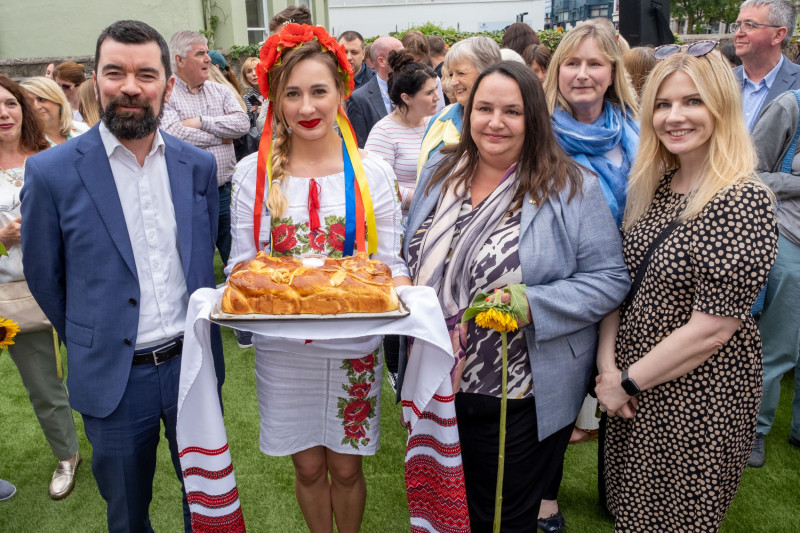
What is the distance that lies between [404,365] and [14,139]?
2.48m

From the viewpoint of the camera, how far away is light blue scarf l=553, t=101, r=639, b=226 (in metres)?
2.79

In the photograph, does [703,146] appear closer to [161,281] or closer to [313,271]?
[313,271]

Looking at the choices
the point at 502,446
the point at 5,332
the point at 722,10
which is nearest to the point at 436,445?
the point at 502,446

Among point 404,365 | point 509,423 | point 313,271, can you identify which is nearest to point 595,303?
point 509,423

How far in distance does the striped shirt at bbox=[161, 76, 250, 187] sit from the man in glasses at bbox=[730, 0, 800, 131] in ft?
13.6

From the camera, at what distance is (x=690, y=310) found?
213cm

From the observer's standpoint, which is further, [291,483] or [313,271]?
[291,483]

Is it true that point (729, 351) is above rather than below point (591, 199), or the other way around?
below

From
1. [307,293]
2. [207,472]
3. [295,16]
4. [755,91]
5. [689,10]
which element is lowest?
[207,472]

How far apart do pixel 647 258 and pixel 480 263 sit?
2.00 feet

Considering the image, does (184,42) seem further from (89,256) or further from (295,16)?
(89,256)

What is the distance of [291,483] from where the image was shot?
363 cm

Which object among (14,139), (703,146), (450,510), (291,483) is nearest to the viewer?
(703,146)

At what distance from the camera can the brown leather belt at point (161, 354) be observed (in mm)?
2348
